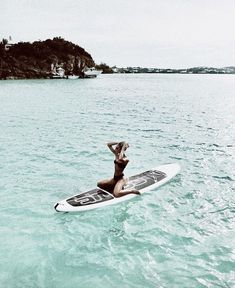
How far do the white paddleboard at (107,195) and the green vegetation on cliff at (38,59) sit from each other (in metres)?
140

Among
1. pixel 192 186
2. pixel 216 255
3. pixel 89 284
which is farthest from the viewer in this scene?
pixel 192 186

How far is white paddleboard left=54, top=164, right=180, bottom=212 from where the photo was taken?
1184 centimetres

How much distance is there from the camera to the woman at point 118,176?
12.3 m

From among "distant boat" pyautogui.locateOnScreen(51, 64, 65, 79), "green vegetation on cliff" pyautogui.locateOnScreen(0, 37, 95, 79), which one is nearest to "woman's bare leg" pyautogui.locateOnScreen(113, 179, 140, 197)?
"green vegetation on cliff" pyautogui.locateOnScreen(0, 37, 95, 79)

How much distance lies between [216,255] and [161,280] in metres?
2.14

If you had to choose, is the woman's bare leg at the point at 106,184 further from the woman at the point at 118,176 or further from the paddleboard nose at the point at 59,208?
the paddleboard nose at the point at 59,208

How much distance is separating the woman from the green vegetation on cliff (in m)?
141

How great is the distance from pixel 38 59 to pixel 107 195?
6669 inches

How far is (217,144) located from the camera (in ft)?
79.5

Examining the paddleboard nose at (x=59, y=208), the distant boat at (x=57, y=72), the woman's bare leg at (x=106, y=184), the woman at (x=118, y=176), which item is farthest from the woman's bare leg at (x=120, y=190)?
the distant boat at (x=57, y=72)

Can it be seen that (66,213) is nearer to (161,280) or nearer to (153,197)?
(153,197)

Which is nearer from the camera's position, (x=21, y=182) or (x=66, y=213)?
(x=66, y=213)

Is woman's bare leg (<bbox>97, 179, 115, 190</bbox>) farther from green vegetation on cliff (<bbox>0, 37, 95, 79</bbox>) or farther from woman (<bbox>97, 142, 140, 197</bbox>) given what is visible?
green vegetation on cliff (<bbox>0, 37, 95, 79</bbox>)

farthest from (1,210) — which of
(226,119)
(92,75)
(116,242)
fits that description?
(92,75)
